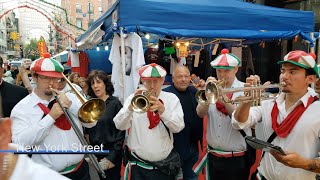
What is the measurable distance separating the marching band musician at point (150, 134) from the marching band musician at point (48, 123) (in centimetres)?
58

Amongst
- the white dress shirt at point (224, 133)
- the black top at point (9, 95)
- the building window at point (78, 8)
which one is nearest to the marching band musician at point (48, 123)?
the black top at point (9, 95)

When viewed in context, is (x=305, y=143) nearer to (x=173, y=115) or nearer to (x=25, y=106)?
(x=173, y=115)

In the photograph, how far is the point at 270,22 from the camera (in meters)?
6.60

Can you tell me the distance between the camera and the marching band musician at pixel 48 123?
2.88 meters

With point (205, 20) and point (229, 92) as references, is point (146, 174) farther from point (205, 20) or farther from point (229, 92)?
point (205, 20)

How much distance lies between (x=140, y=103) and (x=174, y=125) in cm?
47

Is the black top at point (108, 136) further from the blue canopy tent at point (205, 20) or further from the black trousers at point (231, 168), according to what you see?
the blue canopy tent at point (205, 20)

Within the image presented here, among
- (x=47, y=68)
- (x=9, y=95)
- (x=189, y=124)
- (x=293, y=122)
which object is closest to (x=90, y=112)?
(x=47, y=68)

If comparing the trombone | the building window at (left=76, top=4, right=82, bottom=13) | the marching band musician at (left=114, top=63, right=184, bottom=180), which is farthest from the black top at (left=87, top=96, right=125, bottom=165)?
the building window at (left=76, top=4, right=82, bottom=13)

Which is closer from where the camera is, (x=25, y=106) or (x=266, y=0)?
(x=25, y=106)

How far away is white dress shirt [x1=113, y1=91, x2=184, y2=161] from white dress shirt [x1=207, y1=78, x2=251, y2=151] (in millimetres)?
618

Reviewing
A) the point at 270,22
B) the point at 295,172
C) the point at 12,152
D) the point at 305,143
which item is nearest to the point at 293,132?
the point at 305,143

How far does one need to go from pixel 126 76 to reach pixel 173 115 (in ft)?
8.00

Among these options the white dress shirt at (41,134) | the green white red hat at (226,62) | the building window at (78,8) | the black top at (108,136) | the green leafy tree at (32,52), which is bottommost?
the black top at (108,136)
